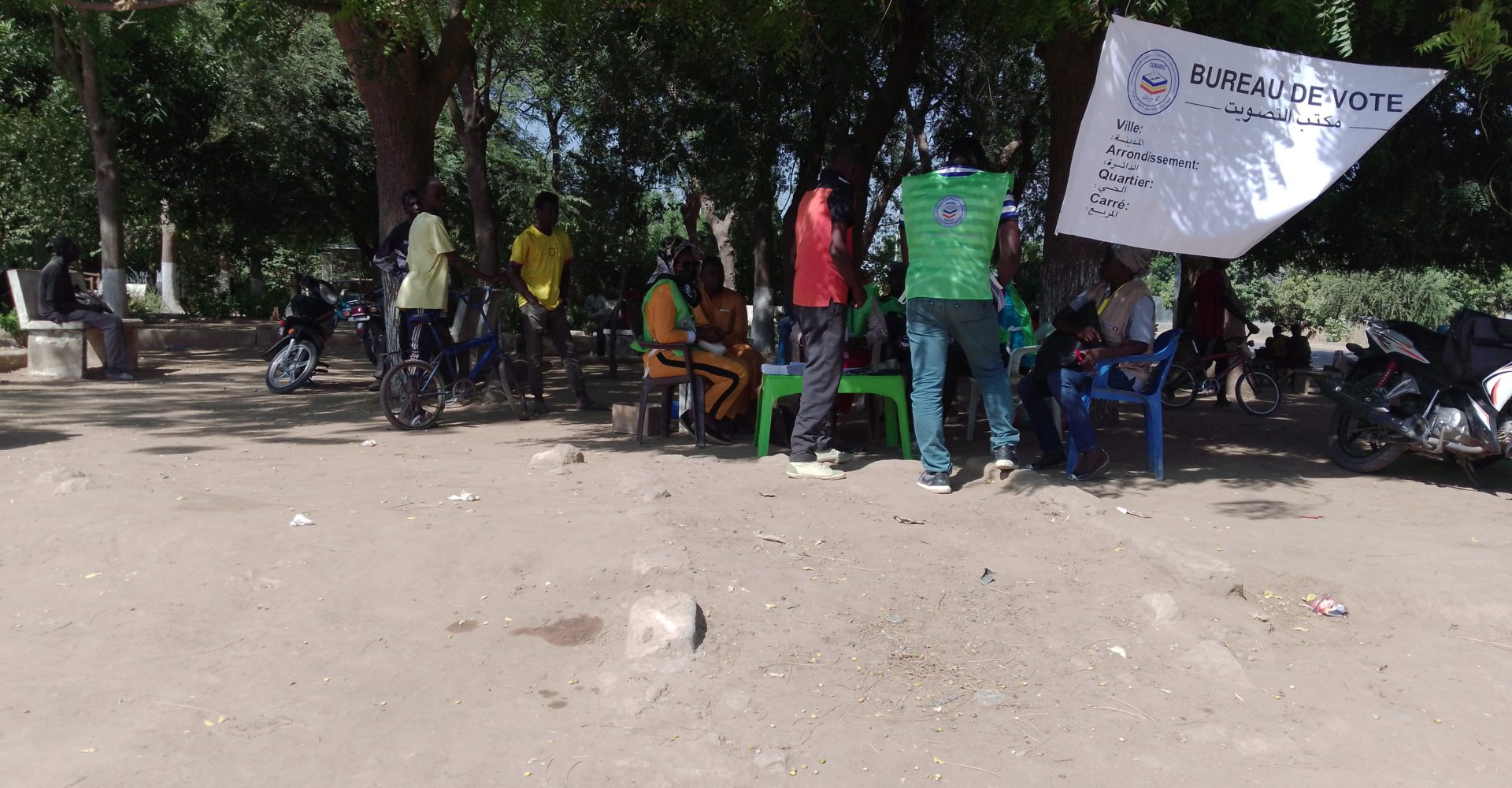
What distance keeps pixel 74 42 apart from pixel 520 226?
11178 mm

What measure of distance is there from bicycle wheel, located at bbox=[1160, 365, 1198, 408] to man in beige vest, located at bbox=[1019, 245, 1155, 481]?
16.5ft

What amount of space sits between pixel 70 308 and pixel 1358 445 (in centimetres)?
1186

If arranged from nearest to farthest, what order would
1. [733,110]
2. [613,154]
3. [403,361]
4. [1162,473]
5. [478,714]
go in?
[478,714] < [1162,473] < [403,361] < [733,110] < [613,154]

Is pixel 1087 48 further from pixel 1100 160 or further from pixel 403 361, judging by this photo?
pixel 403 361

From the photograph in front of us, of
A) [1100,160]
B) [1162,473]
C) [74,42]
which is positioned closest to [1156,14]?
[1100,160]

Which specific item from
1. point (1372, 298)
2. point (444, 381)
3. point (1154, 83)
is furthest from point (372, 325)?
point (1372, 298)

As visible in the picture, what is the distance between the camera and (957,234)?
5.88 meters

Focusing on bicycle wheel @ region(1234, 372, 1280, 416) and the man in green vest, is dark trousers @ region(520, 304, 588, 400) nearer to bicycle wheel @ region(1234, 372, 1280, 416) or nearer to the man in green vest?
the man in green vest

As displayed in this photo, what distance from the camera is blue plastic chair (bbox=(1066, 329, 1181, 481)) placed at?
6355 millimetres

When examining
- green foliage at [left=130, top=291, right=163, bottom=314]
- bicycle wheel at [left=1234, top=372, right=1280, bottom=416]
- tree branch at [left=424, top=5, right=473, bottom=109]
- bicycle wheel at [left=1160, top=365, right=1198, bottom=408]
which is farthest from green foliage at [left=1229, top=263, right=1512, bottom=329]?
green foliage at [left=130, top=291, right=163, bottom=314]

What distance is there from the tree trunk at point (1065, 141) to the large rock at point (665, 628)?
458 cm

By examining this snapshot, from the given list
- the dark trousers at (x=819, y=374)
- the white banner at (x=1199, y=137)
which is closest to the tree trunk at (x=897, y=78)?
the dark trousers at (x=819, y=374)

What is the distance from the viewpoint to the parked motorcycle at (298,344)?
1133 centimetres

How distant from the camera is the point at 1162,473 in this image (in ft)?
21.9
